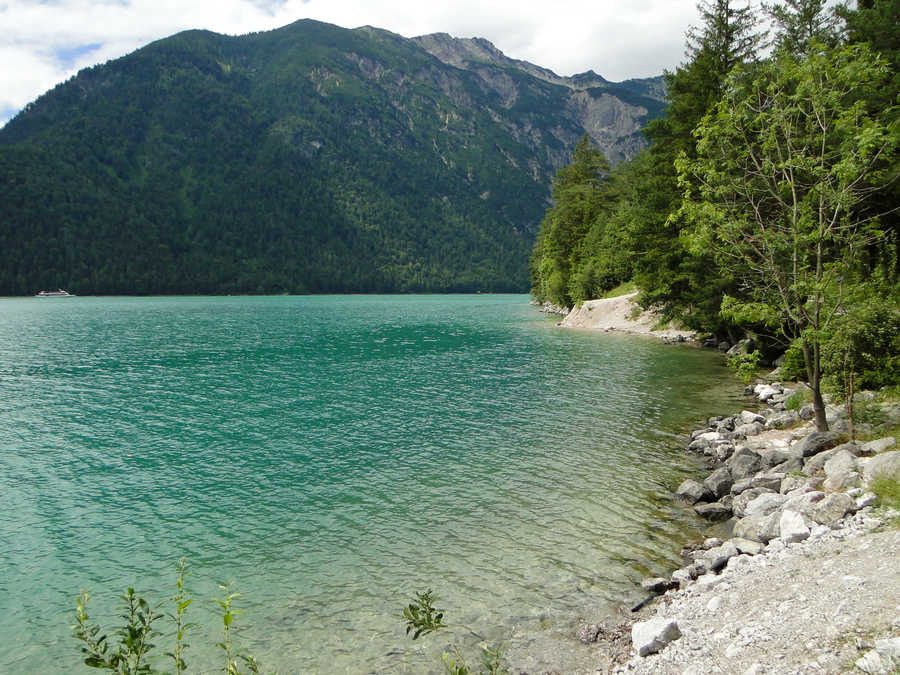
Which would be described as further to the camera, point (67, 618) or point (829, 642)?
point (67, 618)

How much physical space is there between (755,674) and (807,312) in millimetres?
14492

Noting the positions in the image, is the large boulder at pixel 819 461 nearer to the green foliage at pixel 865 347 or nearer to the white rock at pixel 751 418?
the green foliage at pixel 865 347

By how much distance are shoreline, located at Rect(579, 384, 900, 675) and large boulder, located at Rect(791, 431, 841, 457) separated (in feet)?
0.10

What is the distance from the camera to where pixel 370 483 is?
691 inches

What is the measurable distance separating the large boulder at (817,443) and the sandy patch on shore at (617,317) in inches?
1526

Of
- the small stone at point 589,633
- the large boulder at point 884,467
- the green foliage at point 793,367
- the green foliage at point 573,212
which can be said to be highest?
the green foliage at point 573,212

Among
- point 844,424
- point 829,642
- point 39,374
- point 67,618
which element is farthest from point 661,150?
point 39,374

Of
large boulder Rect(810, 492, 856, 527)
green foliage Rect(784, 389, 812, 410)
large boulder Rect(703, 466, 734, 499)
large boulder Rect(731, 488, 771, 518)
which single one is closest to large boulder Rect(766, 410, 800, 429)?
green foliage Rect(784, 389, 812, 410)

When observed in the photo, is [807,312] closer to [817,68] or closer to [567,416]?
[817,68]

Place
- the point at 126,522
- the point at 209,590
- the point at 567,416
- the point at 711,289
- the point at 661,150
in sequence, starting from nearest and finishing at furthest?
the point at 209,590
the point at 126,522
the point at 567,416
the point at 711,289
the point at 661,150

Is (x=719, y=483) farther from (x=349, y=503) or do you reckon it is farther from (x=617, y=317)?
(x=617, y=317)

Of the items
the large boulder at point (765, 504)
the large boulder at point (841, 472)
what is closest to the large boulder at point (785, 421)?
the large boulder at point (841, 472)

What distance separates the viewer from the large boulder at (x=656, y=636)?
8.41 m

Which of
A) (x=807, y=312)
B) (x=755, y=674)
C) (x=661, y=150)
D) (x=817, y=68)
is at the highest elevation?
(x=661, y=150)
